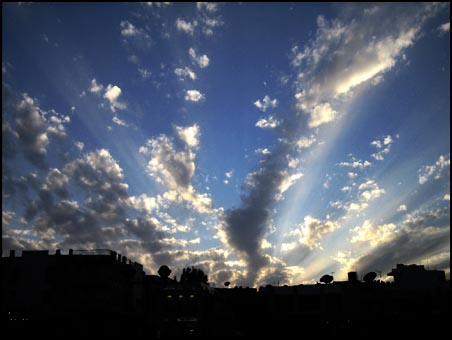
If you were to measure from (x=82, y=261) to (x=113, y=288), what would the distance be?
5.34 m

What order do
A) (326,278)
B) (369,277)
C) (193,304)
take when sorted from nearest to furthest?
(193,304)
(369,277)
(326,278)

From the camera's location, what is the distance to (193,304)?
67000 mm

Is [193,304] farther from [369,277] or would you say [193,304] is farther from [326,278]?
[369,277]

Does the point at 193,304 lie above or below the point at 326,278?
below

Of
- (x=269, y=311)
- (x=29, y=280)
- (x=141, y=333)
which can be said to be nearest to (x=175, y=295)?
(x=141, y=333)

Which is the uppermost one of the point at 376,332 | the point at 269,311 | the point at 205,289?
Result: the point at 205,289

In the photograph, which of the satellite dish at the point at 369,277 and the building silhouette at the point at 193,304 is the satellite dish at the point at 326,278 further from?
the satellite dish at the point at 369,277

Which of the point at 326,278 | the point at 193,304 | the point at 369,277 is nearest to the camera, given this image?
the point at 193,304

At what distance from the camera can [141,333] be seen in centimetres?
5609

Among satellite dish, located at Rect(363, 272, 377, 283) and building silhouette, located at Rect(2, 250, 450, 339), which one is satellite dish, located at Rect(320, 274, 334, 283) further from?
satellite dish, located at Rect(363, 272, 377, 283)

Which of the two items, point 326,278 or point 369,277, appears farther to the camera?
point 326,278

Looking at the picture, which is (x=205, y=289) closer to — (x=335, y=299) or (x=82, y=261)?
Result: (x=335, y=299)

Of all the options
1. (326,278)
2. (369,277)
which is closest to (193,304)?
(326,278)

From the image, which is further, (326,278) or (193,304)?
(326,278)
